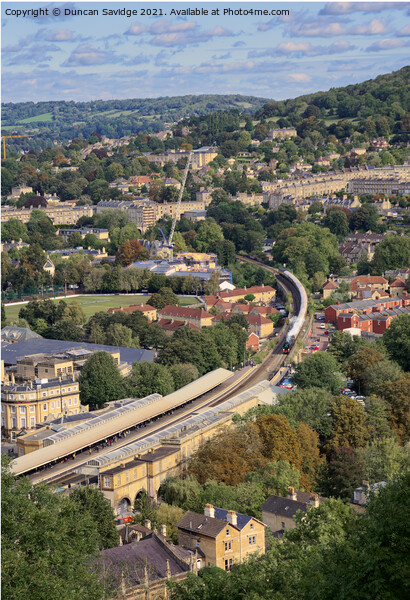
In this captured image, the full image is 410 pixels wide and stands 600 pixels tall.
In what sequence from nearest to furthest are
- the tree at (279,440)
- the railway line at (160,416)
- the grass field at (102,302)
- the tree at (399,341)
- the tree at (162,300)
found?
the tree at (279,440)
the railway line at (160,416)
the tree at (399,341)
the tree at (162,300)
the grass field at (102,302)

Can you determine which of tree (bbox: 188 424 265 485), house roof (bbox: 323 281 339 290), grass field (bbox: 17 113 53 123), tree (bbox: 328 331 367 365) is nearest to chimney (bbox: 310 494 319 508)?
tree (bbox: 188 424 265 485)

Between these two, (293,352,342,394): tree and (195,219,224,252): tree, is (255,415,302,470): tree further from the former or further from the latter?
(195,219,224,252): tree

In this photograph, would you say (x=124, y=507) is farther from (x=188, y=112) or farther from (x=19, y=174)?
(x=188, y=112)

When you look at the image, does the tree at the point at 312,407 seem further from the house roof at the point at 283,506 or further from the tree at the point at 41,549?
the tree at the point at 41,549

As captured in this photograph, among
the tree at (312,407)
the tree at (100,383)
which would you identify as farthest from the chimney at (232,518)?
the tree at (100,383)

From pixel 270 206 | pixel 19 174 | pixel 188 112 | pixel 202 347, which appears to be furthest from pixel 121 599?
pixel 188 112

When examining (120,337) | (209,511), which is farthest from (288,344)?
(209,511)
